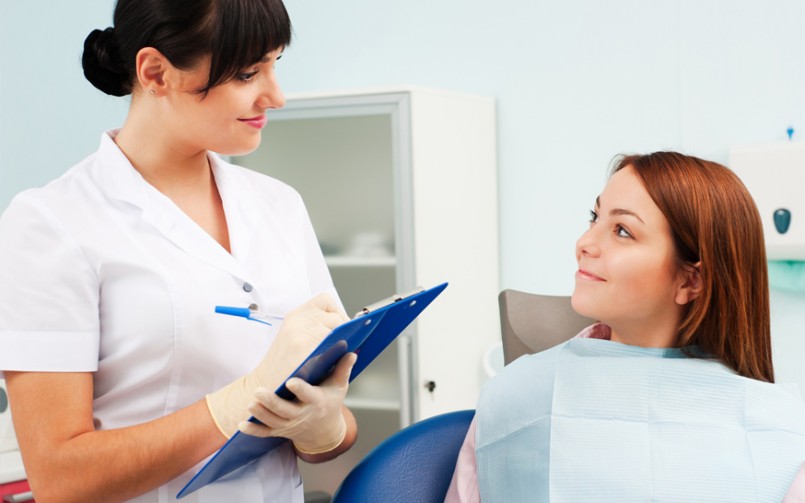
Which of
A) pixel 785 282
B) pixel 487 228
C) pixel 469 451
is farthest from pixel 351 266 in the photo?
pixel 469 451

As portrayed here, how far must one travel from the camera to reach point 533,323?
1608 millimetres

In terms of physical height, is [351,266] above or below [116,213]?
below

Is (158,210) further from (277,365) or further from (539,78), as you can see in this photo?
(539,78)

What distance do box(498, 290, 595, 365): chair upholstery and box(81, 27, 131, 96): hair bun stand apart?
755 millimetres

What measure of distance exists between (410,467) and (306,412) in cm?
32

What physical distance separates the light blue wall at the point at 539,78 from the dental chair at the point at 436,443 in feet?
4.10

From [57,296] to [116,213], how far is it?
6.1 inches

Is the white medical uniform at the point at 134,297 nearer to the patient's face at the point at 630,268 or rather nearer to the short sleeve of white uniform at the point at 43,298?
the short sleeve of white uniform at the point at 43,298

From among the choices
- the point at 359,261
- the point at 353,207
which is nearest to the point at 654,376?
the point at 359,261

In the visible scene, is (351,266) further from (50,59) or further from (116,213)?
(116,213)

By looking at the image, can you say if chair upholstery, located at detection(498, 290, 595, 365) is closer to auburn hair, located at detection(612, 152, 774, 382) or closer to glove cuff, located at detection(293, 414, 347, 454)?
auburn hair, located at detection(612, 152, 774, 382)

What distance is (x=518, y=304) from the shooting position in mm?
1608

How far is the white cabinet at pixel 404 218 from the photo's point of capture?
2.65 metres

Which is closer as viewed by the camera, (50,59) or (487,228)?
(487,228)
